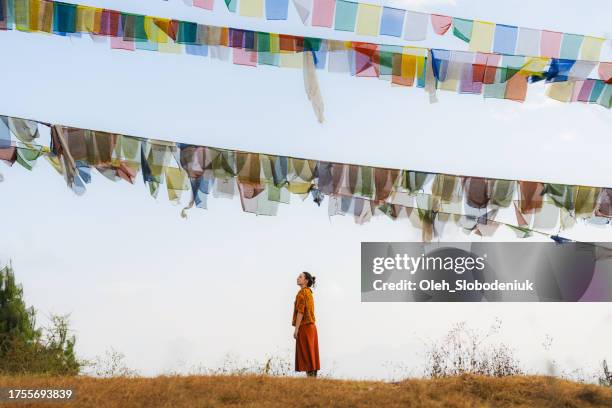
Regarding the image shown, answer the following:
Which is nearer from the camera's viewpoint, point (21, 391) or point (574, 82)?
point (21, 391)

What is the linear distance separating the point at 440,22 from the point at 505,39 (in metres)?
1.00

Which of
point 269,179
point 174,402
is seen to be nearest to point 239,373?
point 174,402

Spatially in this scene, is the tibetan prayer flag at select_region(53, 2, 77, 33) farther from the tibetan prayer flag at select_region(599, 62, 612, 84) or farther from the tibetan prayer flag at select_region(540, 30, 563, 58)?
the tibetan prayer flag at select_region(599, 62, 612, 84)

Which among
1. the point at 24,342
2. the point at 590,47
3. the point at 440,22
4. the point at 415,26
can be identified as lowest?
the point at 24,342

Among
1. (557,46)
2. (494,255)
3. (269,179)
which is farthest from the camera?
(494,255)

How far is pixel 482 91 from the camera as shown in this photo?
40.0 feet

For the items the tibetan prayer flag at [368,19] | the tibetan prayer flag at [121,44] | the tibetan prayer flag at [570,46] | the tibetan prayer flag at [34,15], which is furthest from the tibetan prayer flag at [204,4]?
the tibetan prayer flag at [570,46]

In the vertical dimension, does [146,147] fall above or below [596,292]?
above

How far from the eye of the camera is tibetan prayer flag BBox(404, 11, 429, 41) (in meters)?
11.5

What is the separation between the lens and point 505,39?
11820mm

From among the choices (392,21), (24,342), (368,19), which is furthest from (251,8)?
(24,342)

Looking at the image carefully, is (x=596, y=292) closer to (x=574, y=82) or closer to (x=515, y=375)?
(x=515, y=375)

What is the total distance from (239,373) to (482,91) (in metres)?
5.71

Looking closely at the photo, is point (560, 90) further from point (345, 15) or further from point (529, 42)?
point (345, 15)
